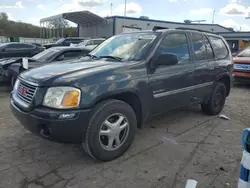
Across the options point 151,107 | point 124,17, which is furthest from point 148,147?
point 124,17

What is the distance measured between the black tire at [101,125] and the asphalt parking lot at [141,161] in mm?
140

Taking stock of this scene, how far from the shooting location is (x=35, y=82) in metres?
2.93

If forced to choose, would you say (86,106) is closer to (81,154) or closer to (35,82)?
(35,82)

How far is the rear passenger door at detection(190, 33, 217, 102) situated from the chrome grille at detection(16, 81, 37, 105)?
9.16 ft

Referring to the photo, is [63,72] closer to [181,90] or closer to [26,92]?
[26,92]

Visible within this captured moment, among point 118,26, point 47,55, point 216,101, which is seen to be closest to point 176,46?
point 216,101

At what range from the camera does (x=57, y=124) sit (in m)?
2.71

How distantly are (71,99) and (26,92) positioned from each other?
0.71m

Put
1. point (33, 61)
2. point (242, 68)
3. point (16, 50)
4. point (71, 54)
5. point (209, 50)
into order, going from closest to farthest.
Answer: point (209, 50) → point (33, 61) → point (71, 54) → point (242, 68) → point (16, 50)

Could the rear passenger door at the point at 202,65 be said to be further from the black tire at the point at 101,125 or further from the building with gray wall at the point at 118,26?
the building with gray wall at the point at 118,26

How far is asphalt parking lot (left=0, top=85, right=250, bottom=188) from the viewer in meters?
2.81

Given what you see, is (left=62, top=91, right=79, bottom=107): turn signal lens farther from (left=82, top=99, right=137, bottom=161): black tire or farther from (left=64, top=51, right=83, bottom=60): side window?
(left=64, top=51, right=83, bottom=60): side window

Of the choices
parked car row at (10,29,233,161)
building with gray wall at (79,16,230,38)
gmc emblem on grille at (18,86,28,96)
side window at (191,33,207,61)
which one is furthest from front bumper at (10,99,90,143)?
building with gray wall at (79,16,230,38)

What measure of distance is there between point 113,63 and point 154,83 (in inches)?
26.7
